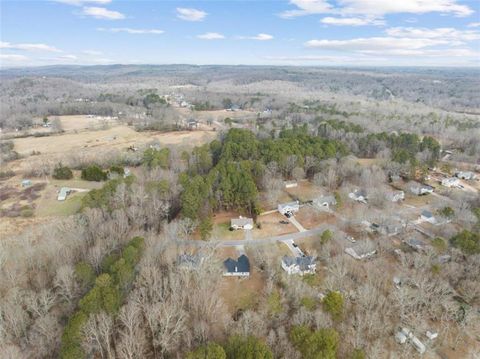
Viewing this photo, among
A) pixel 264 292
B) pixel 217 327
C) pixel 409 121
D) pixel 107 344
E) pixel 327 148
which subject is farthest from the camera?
pixel 409 121

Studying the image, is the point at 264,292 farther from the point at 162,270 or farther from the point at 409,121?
the point at 409,121

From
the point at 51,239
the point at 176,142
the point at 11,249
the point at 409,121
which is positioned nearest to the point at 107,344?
the point at 51,239

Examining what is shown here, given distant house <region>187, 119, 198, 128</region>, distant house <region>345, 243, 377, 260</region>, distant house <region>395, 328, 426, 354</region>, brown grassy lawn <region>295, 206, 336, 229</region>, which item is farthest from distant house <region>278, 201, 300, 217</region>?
distant house <region>187, 119, 198, 128</region>

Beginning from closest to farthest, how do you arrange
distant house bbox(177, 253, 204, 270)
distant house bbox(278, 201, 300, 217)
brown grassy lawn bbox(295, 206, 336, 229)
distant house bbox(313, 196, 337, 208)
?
distant house bbox(177, 253, 204, 270) < brown grassy lawn bbox(295, 206, 336, 229) < distant house bbox(278, 201, 300, 217) < distant house bbox(313, 196, 337, 208)

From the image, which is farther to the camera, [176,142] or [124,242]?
[176,142]

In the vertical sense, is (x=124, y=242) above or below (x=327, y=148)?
below

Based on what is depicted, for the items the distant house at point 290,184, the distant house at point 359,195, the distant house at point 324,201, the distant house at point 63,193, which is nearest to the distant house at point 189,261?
the distant house at point 324,201

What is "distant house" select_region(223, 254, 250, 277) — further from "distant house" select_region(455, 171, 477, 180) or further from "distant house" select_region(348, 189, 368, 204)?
"distant house" select_region(455, 171, 477, 180)
